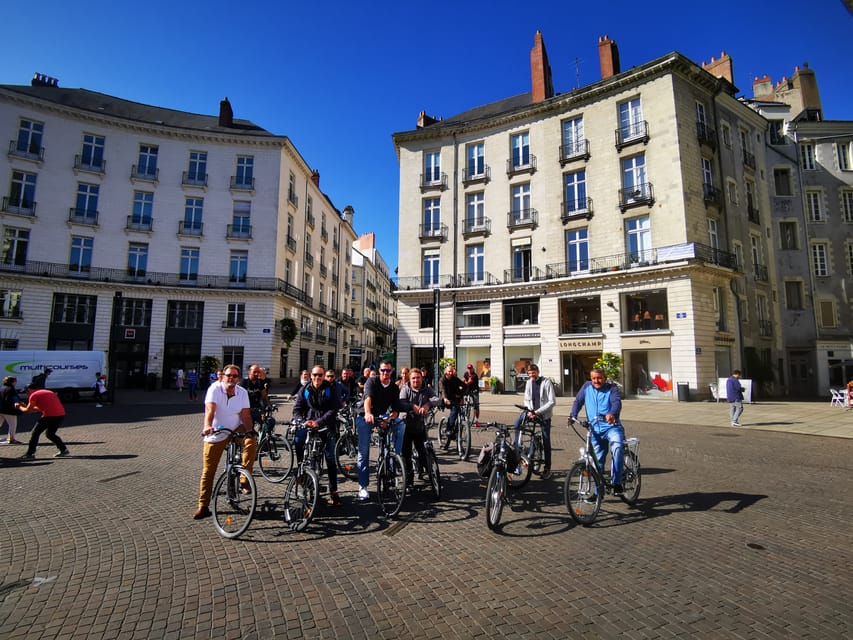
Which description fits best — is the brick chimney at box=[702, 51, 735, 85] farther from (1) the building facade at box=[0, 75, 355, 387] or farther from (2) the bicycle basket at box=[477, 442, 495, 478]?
(2) the bicycle basket at box=[477, 442, 495, 478]

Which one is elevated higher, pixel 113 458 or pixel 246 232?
pixel 246 232

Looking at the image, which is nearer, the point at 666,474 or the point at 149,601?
the point at 149,601

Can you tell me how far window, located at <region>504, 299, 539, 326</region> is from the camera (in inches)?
1146

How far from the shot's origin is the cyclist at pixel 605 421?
5.77 meters

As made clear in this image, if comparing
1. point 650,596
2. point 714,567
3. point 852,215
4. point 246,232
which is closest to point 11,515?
point 650,596

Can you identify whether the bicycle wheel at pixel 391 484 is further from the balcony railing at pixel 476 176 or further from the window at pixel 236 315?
the window at pixel 236 315

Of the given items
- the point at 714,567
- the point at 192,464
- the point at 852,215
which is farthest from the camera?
the point at 852,215

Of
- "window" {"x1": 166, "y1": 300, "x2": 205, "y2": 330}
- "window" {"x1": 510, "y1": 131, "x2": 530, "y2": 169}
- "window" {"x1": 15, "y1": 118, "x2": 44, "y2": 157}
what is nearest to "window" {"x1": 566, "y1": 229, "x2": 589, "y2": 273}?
"window" {"x1": 510, "y1": 131, "x2": 530, "y2": 169}

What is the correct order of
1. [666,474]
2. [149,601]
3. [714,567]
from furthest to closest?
[666,474], [714,567], [149,601]

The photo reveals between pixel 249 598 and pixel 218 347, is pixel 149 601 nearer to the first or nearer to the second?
pixel 249 598

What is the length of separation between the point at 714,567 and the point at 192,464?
848cm

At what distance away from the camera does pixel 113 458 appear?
29.6ft

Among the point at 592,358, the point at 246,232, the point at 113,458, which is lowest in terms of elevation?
the point at 113,458

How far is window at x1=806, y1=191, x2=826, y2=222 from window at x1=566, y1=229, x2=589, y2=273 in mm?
18608
